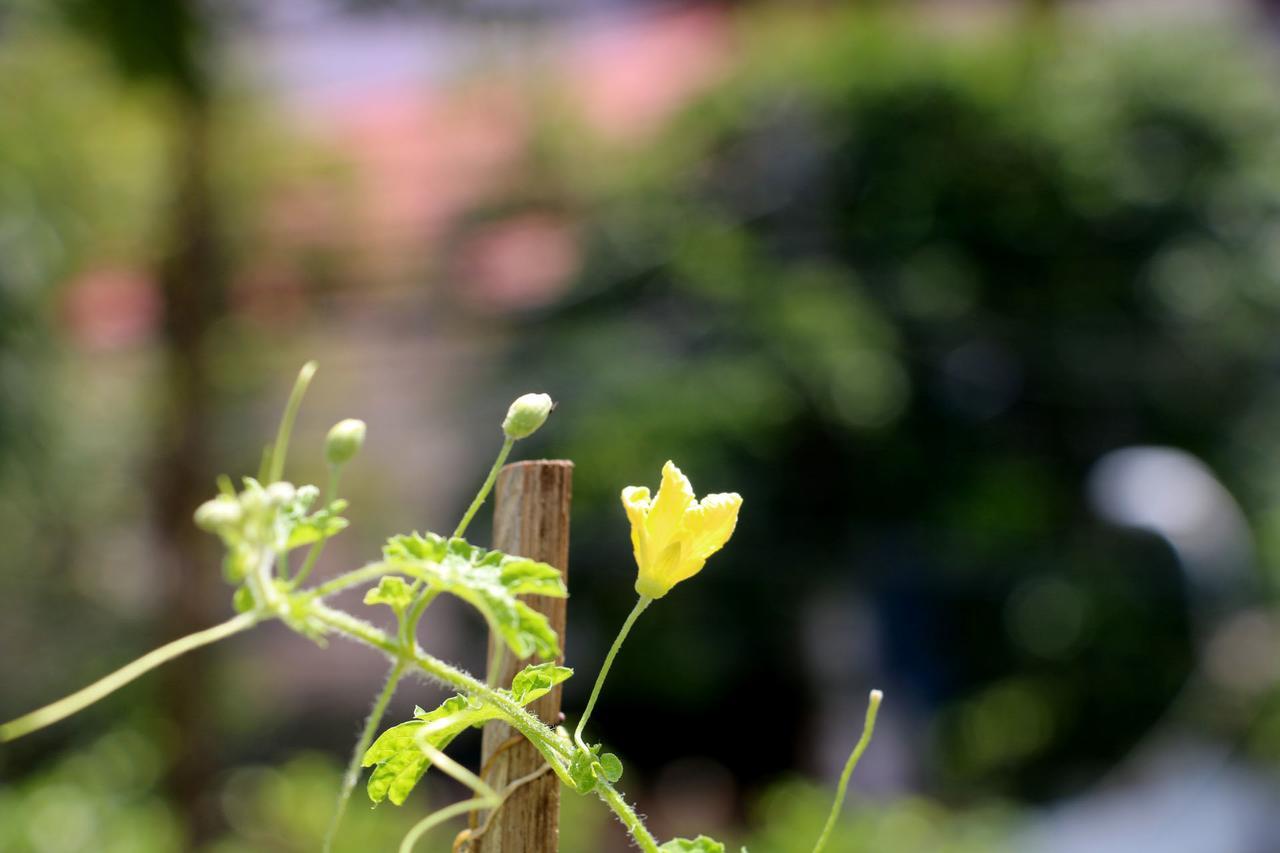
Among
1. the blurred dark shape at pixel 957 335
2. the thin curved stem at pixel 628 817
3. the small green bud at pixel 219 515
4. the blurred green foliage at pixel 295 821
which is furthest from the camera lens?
the blurred dark shape at pixel 957 335

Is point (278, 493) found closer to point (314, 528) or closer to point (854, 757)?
point (314, 528)

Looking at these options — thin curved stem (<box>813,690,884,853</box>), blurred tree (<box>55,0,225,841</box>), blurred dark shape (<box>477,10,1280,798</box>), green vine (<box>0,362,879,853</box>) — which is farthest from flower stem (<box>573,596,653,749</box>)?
blurred dark shape (<box>477,10,1280,798</box>)

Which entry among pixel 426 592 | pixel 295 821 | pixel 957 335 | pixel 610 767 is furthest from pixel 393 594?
pixel 957 335

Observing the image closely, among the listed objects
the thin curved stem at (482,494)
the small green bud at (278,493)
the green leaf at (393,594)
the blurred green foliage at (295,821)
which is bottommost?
the blurred green foliage at (295,821)

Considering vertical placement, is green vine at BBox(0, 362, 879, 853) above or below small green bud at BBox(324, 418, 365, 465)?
below

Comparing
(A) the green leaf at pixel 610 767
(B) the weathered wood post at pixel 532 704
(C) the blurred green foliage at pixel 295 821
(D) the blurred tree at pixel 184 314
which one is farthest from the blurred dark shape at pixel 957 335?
(A) the green leaf at pixel 610 767

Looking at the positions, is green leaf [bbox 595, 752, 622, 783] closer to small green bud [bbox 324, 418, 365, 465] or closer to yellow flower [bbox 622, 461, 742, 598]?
yellow flower [bbox 622, 461, 742, 598]

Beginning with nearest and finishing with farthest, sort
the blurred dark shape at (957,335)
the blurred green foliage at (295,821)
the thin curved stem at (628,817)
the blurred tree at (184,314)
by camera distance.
A: the thin curved stem at (628,817) < the blurred green foliage at (295,821) < the blurred tree at (184,314) < the blurred dark shape at (957,335)

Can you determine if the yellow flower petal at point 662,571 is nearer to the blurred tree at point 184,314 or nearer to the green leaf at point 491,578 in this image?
the green leaf at point 491,578
